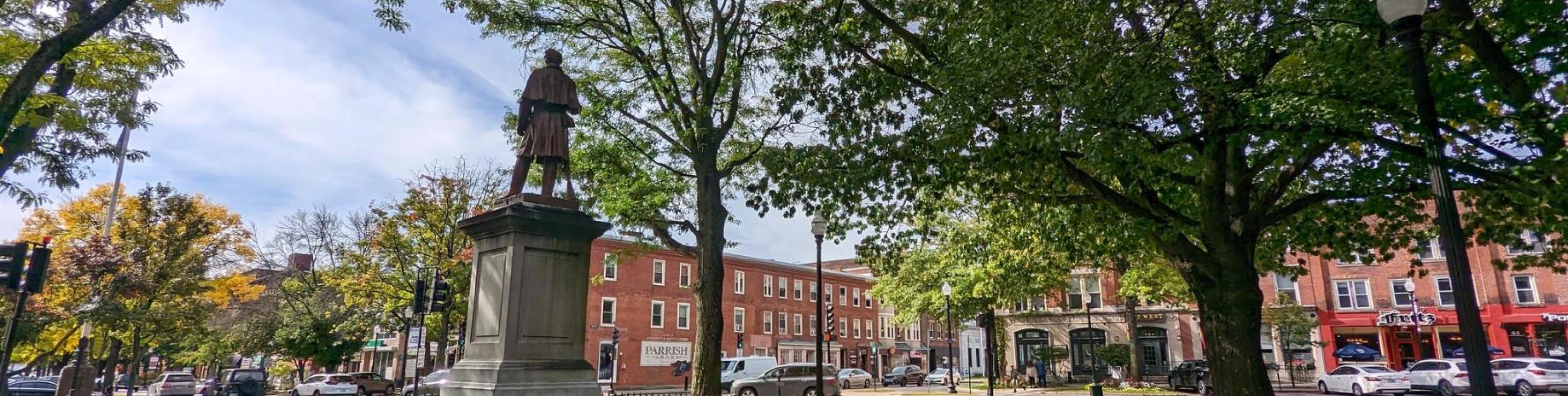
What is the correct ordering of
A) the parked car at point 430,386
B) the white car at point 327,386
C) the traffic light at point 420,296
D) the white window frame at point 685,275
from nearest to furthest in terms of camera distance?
the traffic light at point 420,296
the parked car at point 430,386
the white car at point 327,386
the white window frame at point 685,275

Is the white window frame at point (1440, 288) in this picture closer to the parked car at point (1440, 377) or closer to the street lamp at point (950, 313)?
the parked car at point (1440, 377)

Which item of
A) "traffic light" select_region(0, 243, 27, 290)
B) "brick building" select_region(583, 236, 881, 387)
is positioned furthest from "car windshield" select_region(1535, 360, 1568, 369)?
"traffic light" select_region(0, 243, 27, 290)

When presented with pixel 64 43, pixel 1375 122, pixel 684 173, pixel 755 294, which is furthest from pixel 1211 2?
pixel 755 294

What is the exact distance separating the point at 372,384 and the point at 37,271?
931 inches

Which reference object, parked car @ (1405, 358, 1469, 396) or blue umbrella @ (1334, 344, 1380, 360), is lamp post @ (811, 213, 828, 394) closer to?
parked car @ (1405, 358, 1469, 396)

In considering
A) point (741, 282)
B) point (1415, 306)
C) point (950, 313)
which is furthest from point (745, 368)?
point (1415, 306)

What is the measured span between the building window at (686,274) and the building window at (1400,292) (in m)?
37.6

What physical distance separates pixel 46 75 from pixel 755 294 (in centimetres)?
→ 4169

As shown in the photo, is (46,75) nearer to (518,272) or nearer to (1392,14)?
(518,272)

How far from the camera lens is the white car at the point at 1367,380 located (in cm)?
2692

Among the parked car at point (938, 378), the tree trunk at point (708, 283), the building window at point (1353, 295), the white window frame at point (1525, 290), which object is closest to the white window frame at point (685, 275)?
the parked car at point (938, 378)

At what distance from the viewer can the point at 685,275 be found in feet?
160

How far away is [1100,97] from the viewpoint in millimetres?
9367

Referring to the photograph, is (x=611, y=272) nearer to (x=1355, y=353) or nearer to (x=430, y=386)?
(x=430, y=386)
